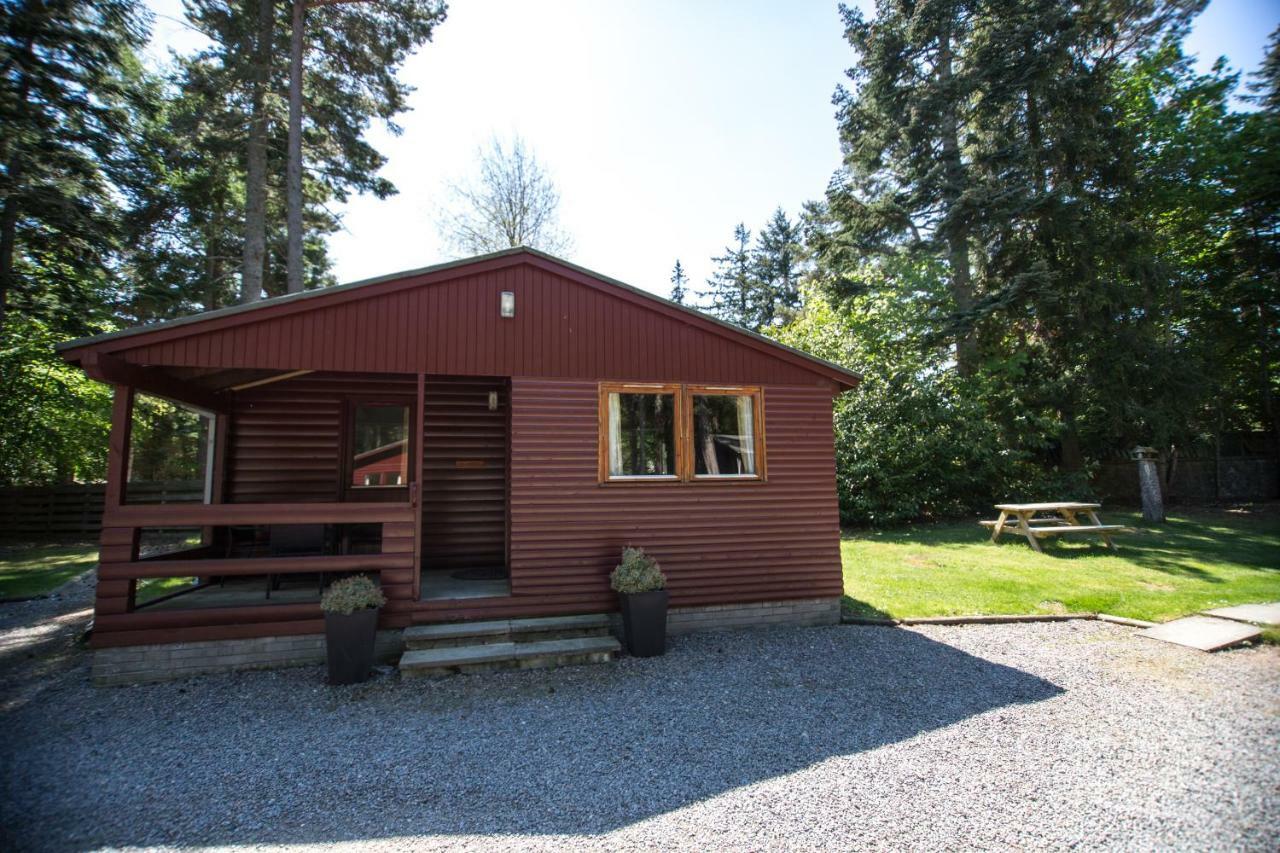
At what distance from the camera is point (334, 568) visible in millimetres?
5031

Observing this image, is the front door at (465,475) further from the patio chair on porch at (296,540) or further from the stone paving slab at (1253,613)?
the stone paving slab at (1253,613)

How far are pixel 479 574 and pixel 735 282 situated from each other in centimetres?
2825

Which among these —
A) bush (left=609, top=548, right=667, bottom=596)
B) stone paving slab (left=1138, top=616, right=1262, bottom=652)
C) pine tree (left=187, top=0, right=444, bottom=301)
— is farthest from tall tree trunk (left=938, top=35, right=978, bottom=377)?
pine tree (left=187, top=0, right=444, bottom=301)

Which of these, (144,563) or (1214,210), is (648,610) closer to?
(144,563)

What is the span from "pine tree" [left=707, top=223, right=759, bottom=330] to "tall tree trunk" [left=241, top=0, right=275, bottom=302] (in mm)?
23641

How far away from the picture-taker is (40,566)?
406 inches

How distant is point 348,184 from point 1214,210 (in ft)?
64.7

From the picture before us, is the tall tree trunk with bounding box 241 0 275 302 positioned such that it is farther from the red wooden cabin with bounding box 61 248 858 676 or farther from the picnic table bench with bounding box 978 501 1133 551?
the picnic table bench with bounding box 978 501 1133 551

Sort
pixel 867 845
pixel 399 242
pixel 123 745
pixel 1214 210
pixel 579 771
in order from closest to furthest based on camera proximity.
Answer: pixel 867 845, pixel 579 771, pixel 123 745, pixel 1214 210, pixel 399 242

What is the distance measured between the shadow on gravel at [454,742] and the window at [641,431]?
1.84m

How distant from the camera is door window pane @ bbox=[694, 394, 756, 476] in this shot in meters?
6.12

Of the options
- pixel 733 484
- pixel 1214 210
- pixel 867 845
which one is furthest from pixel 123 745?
pixel 1214 210

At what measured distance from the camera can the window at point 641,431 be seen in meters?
5.87

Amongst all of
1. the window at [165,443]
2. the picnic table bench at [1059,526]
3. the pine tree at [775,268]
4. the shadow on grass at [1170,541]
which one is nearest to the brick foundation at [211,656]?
the picnic table bench at [1059,526]
